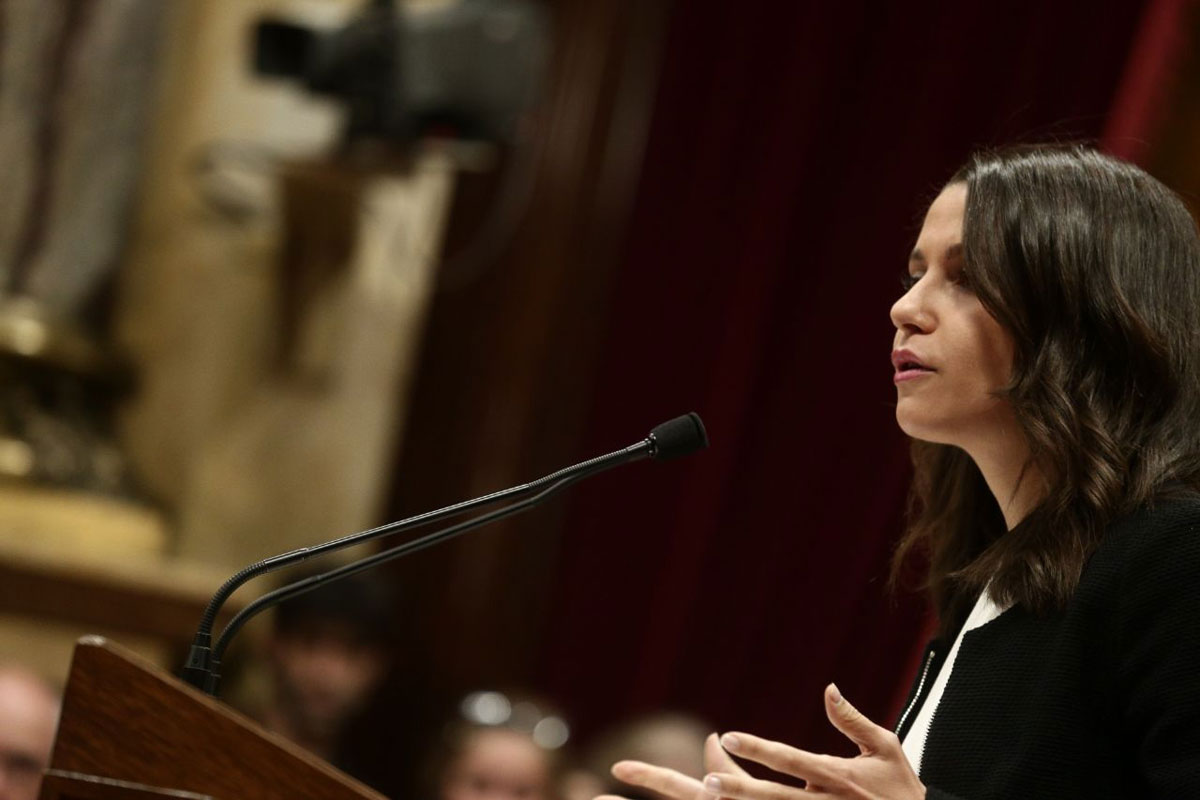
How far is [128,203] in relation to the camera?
372 cm

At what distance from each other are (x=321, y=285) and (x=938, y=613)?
8.13 feet

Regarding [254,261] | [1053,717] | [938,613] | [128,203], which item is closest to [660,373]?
[254,261]

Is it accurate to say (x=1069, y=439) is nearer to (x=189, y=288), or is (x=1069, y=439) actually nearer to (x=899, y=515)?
(x=899, y=515)

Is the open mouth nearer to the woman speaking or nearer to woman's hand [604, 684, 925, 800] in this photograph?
the woman speaking

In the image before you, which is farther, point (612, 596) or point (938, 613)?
point (612, 596)

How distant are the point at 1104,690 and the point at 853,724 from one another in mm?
209

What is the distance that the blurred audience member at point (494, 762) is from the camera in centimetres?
264

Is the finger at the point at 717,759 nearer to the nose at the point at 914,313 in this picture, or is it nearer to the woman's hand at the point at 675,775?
the woman's hand at the point at 675,775

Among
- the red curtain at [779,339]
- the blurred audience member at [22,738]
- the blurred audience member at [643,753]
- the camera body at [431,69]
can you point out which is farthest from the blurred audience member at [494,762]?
the camera body at [431,69]

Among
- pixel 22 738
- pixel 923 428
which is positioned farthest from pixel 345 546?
pixel 22 738

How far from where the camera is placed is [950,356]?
1.36 metres

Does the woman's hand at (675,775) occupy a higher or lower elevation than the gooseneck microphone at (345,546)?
lower

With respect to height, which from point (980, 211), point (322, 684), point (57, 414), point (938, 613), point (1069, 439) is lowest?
point (322, 684)

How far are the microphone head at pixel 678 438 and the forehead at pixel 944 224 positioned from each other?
0.26m
